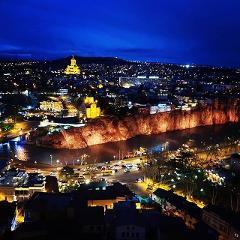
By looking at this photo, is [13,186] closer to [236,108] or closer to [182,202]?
[182,202]

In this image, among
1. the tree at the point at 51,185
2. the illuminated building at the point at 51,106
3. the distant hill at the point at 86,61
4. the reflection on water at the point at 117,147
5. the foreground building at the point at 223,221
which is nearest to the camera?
the foreground building at the point at 223,221

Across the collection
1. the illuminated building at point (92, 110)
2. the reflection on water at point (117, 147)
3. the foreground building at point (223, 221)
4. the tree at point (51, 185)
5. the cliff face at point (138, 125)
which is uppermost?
the illuminated building at point (92, 110)

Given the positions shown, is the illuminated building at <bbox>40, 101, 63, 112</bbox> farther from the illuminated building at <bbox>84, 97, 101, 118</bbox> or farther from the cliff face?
the cliff face

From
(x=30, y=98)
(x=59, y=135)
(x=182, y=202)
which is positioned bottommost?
(x=182, y=202)

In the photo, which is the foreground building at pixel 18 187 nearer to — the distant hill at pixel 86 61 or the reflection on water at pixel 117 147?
the reflection on water at pixel 117 147

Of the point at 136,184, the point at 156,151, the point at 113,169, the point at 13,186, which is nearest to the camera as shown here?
the point at 13,186

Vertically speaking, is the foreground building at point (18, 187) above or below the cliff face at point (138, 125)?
below

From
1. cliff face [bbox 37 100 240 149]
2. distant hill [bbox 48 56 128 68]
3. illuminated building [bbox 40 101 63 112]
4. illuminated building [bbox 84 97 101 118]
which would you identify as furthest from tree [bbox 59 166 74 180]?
distant hill [bbox 48 56 128 68]

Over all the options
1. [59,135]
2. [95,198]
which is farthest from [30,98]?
[95,198]

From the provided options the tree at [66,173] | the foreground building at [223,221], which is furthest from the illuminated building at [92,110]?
the foreground building at [223,221]
